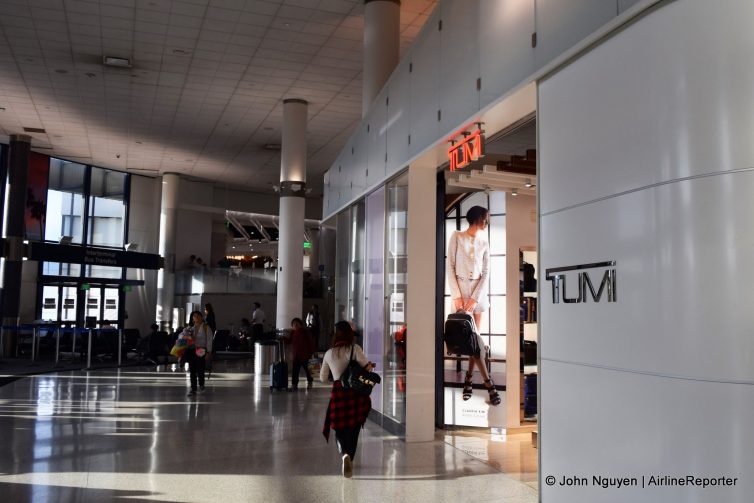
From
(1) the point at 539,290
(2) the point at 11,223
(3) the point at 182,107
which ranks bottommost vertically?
(1) the point at 539,290

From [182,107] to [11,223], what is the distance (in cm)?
734

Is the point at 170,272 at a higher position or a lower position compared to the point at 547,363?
higher

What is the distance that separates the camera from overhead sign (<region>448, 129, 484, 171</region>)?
19.6ft

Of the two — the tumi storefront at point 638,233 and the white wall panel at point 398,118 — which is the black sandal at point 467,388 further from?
the tumi storefront at point 638,233

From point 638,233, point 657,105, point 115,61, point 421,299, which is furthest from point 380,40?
point 638,233

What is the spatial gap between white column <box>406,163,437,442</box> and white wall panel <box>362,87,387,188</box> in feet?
3.68

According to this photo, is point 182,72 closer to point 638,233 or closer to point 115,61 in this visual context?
point 115,61

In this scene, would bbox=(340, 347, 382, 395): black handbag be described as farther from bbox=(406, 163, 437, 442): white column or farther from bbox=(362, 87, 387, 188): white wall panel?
bbox=(362, 87, 387, 188): white wall panel

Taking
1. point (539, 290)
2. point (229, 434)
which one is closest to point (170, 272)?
point (229, 434)

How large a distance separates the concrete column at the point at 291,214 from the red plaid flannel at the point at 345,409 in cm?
1011

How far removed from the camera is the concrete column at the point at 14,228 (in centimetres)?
2009

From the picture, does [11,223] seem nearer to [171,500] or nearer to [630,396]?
[171,500]

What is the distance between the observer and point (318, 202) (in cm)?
3400

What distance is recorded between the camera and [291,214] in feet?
54.3
